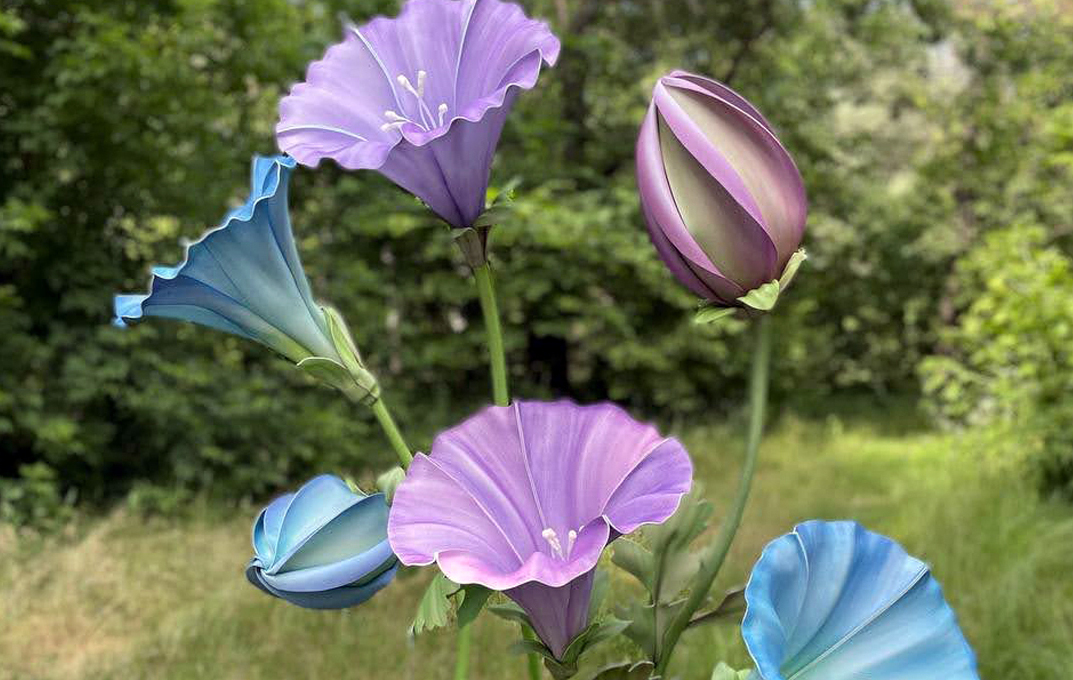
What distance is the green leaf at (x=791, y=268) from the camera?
635 millimetres

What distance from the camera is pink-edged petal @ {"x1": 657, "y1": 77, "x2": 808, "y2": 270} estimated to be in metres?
0.62

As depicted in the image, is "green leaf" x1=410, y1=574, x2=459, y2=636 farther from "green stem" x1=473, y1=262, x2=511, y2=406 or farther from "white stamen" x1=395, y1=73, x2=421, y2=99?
"white stamen" x1=395, y1=73, x2=421, y2=99

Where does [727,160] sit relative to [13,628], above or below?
above

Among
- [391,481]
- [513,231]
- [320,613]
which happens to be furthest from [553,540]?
[513,231]

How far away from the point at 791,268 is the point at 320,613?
97.2 inches

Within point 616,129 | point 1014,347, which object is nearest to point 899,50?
point 616,129

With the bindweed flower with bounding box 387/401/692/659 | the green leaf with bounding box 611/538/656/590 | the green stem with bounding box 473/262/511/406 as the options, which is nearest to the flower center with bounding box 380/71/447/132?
the green stem with bounding box 473/262/511/406

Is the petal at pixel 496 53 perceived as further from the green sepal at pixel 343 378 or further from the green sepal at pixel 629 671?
the green sepal at pixel 629 671

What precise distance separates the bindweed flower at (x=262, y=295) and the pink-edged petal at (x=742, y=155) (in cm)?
28

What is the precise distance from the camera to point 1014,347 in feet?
14.6

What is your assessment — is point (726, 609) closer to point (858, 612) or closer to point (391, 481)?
point (858, 612)

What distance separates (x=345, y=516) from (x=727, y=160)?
35 centimetres

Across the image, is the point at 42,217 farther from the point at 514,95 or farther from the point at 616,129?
the point at 616,129

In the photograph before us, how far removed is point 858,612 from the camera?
0.59m
